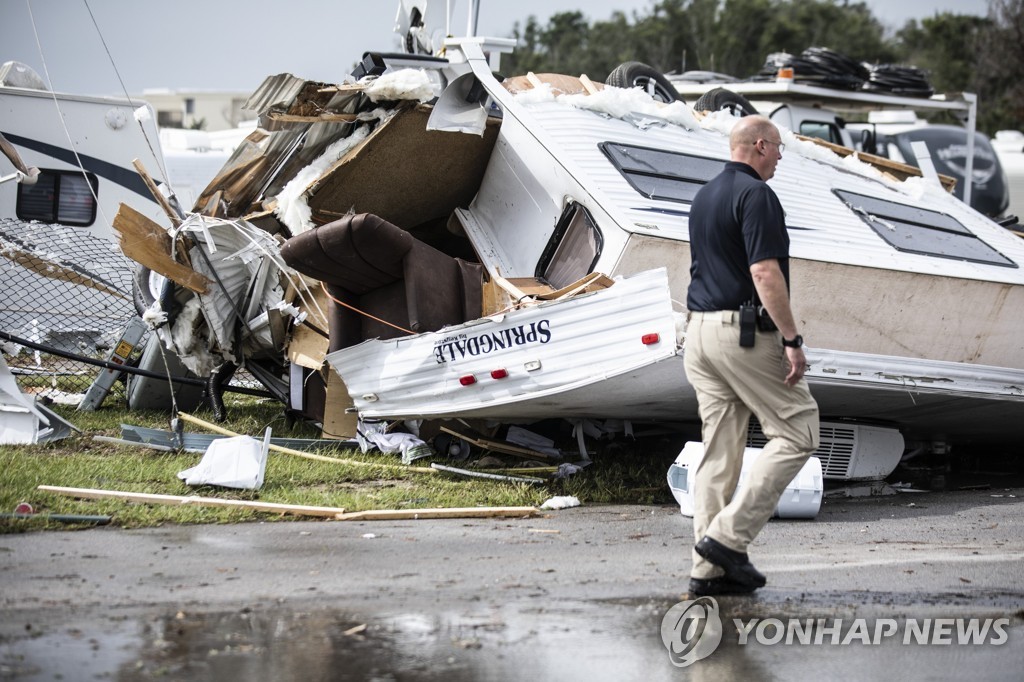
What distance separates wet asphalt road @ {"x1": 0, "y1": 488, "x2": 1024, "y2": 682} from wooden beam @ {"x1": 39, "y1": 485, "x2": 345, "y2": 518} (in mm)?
129

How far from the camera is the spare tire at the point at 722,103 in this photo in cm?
998

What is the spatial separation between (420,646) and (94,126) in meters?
8.38

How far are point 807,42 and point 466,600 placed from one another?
4369 centimetres

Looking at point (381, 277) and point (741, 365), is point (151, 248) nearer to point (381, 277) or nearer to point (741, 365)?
point (381, 277)

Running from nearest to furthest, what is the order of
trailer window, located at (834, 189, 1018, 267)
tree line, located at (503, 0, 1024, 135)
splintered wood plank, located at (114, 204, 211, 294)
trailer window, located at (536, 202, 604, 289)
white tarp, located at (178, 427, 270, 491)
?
1. white tarp, located at (178, 427, 270, 491)
2. trailer window, located at (536, 202, 604, 289)
3. splintered wood plank, located at (114, 204, 211, 294)
4. trailer window, located at (834, 189, 1018, 267)
5. tree line, located at (503, 0, 1024, 135)

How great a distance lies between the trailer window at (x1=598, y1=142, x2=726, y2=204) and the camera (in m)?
6.81

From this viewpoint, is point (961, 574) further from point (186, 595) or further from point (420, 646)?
point (186, 595)

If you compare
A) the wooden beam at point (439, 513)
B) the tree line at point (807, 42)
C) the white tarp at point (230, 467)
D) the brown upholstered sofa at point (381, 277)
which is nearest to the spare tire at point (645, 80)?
the brown upholstered sofa at point (381, 277)

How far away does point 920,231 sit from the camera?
25.4 ft

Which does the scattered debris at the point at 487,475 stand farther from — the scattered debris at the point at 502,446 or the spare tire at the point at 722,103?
the spare tire at the point at 722,103

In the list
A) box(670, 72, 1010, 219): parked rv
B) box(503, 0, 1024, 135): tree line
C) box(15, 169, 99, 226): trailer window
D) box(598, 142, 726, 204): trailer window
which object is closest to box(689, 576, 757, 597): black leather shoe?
box(598, 142, 726, 204): trailer window

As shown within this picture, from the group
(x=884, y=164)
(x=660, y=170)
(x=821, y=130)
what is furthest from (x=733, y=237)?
(x=821, y=130)

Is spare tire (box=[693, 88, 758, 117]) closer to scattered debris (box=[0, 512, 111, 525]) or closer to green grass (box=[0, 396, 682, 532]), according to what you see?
green grass (box=[0, 396, 682, 532])

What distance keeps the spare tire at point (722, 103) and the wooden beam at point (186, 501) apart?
226 inches
